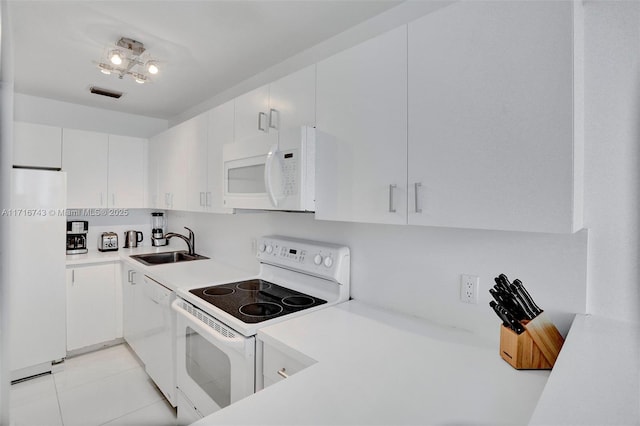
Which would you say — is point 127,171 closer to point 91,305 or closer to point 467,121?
point 91,305

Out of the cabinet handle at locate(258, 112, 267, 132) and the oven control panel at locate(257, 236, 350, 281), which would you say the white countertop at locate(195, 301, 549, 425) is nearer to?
the oven control panel at locate(257, 236, 350, 281)

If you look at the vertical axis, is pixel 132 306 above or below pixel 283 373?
below

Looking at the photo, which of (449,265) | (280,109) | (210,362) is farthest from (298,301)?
(280,109)

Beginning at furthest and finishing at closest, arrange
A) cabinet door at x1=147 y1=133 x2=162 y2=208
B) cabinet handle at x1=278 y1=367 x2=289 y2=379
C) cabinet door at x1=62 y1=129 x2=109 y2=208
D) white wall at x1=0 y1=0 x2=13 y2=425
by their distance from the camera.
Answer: cabinet door at x1=147 y1=133 x2=162 y2=208 → cabinet door at x1=62 y1=129 x2=109 y2=208 → cabinet handle at x1=278 y1=367 x2=289 y2=379 → white wall at x1=0 y1=0 x2=13 y2=425

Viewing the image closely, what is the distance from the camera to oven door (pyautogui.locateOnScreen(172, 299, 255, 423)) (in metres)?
1.38

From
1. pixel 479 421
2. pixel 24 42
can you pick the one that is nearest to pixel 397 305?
pixel 479 421

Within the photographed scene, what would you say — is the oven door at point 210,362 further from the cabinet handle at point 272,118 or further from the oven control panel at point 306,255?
the cabinet handle at point 272,118

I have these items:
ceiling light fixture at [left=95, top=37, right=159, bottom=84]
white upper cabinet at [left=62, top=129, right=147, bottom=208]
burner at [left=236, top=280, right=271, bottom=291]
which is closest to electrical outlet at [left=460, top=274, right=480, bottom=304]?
burner at [left=236, top=280, right=271, bottom=291]

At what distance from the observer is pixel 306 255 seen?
188cm

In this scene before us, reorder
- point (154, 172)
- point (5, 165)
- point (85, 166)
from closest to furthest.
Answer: point (5, 165) → point (85, 166) → point (154, 172)

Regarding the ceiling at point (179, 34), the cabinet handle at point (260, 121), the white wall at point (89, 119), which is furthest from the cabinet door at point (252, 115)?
the white wall at point (89, 119)

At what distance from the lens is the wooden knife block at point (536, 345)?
102 cm

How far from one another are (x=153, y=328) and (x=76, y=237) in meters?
1.37

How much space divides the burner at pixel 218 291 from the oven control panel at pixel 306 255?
0.30 metres
